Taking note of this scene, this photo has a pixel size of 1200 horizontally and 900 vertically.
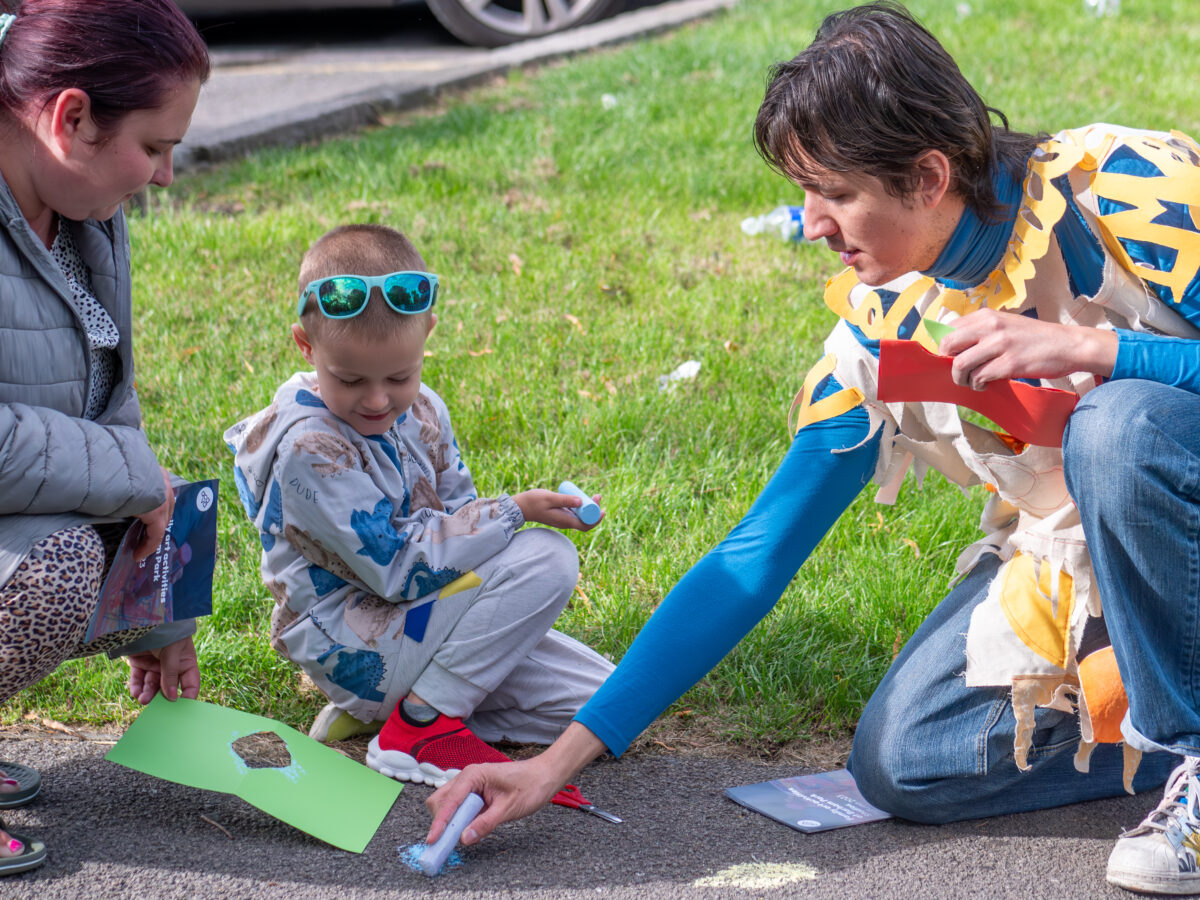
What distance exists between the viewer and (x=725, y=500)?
3.10 meters

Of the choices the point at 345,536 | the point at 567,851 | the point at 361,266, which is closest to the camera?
the point at 567,851

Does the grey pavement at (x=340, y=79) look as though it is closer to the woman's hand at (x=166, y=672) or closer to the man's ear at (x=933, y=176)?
the woman's hand at (x=166, y=672)

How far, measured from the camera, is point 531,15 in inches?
308

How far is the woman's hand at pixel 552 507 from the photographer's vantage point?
2.34m

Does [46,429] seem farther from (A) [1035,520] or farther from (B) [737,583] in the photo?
(A) [1035,520]

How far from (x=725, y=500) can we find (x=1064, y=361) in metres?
1.35

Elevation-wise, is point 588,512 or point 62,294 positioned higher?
point 62,294

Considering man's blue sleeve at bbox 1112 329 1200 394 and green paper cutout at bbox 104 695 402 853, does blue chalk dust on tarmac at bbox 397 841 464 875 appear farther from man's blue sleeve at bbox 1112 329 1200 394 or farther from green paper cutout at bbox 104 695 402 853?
man's blue sleeve at bbox 1112 329 1200 394

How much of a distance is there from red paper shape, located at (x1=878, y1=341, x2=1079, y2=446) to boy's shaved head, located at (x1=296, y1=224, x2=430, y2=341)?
88 centimetres

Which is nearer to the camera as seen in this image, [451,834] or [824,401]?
[451,834]

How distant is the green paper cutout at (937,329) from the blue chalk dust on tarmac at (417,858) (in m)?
1.06

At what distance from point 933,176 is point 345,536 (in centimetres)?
113

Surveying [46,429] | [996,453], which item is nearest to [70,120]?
[46,429]

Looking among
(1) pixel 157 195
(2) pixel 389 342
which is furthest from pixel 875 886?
(1) pixel 157 195
